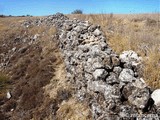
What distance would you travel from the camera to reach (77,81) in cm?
1150

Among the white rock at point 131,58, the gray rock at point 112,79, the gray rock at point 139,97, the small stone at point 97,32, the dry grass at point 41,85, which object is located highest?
the small stone at point 97,32

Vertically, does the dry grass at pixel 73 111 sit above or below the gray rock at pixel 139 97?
below

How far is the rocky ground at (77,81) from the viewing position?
7.46 meters

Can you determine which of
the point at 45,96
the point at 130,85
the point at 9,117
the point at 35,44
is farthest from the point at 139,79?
the point at 35,44

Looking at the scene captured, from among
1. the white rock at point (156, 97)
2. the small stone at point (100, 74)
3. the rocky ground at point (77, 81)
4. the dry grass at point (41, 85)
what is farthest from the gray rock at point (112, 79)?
the dry grass at point (41, 85)

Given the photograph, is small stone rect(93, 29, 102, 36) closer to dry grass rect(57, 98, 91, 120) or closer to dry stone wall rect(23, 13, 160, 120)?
dry stone wall rect(23, 13, 160, 120)

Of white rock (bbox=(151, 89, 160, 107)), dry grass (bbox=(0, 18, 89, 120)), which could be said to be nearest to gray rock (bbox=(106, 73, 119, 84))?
white rock (bbox=(151, 89, 160, 107))

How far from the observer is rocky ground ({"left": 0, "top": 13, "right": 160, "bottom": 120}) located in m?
7.46

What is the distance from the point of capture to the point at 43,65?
623 inches

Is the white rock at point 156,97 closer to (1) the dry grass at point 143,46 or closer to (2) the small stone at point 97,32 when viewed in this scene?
(1) the dry grass at point 143,46

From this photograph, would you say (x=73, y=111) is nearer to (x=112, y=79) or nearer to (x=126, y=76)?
(x=112, y=79)

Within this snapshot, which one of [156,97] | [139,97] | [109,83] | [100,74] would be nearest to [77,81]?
[100,74]

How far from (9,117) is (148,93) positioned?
8.37 meters

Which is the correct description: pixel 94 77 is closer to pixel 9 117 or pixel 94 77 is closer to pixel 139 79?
pixel 139 79
